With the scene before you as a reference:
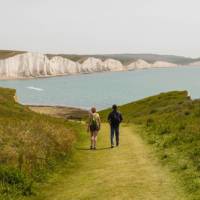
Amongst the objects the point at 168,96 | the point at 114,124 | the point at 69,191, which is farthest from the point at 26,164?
the point at 168,96

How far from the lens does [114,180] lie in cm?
1521

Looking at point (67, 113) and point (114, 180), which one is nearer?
point (114, 180)

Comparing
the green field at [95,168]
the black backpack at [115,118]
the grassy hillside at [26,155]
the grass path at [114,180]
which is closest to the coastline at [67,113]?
the black backpack at [115,118]

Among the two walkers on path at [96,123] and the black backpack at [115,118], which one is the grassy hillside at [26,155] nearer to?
the two walkers on path at [96,123]

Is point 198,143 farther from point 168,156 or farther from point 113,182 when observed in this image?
point 113,182

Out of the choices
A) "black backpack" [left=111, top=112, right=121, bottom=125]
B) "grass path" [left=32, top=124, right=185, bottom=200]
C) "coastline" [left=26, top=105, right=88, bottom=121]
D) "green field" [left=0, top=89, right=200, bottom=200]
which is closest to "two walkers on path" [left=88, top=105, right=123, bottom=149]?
"black backpack" [left=111, top=112, right=121, bottom=125]

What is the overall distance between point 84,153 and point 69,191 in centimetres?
833

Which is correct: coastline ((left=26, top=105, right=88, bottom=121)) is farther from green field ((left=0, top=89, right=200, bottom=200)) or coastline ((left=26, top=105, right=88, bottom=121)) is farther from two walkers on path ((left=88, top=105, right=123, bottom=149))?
green field ((left=0, top=89, right=200, bottom=200))

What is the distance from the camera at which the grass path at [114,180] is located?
43.8 feet

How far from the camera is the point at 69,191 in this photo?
1438 centimetres

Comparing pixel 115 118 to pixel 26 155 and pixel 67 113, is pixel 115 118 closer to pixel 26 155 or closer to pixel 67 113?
pixel 26 155

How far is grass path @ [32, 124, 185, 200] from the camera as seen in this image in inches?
Answer: 525

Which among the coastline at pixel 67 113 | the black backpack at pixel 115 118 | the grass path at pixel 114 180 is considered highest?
the black backpack at pixel 115 118

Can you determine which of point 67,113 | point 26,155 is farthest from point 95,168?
point 67,113
